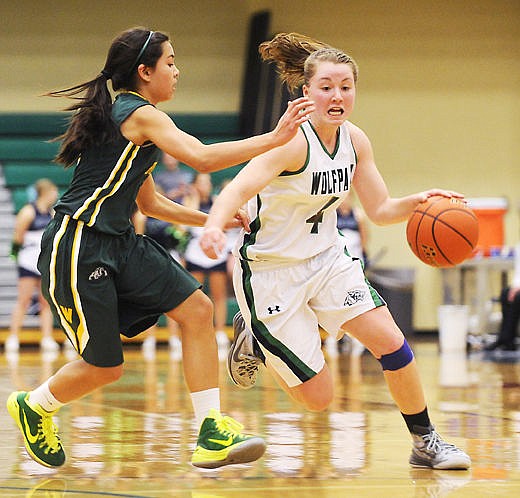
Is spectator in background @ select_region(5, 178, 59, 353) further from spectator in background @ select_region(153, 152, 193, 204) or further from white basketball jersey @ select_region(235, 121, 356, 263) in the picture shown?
white basketball jersey @ select_region(235, 121, 356, 263)

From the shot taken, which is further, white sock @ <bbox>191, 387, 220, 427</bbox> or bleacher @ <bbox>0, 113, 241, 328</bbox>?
bleacher @ <bbox>0, 113, 241, 328</bbox>

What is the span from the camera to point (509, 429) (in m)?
4.99

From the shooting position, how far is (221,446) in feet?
12.2

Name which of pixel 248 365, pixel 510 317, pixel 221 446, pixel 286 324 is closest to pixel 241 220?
pixel 286 324

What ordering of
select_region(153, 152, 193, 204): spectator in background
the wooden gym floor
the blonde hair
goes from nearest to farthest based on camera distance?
1. the wooden gym floor
2. the blonde hair
3. select_region(153, 152, 193, 204): spectator in background

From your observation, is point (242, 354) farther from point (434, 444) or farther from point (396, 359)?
point (434, 444)

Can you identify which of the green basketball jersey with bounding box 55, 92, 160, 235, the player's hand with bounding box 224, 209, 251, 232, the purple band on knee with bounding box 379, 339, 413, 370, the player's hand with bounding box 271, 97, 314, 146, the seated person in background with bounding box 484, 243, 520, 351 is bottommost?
the seated person in background with bounding box 484, 243, 520, 351

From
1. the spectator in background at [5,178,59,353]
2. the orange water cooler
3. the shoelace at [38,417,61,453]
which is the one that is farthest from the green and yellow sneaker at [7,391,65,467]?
the orange water cooler

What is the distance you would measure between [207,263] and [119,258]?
7.10 m

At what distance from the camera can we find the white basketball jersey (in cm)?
396

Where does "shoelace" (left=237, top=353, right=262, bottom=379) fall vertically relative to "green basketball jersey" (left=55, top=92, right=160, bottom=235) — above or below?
below

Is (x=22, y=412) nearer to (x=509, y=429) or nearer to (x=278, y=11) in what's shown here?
(x=509, y=429)

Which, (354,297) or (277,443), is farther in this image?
(277,443)

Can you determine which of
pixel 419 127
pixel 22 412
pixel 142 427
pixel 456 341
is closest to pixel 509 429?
pixel 142 427
